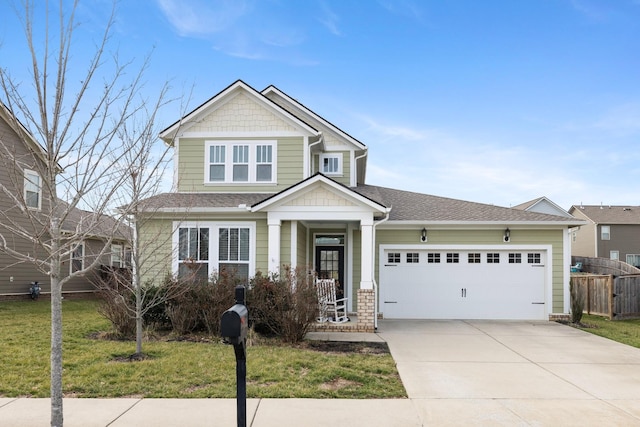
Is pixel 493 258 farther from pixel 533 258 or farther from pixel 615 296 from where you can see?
pixel 615 296

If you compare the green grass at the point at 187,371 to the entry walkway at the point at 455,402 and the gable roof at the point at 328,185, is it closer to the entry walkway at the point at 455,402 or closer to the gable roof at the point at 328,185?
the entry walkway at the point at 455,402

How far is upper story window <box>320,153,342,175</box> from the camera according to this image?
56.6 ft

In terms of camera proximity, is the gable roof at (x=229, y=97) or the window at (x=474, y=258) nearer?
the gable roof at (x=229, y=97)

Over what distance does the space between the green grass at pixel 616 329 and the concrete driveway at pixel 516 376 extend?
562 mm

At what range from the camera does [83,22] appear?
5.26 meters

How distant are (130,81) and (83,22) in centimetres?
80

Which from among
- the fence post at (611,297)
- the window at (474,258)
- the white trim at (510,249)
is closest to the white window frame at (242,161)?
the white trim at (510,249)

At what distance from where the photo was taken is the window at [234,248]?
14.0 meters

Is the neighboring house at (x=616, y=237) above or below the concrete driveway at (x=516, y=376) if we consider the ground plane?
above

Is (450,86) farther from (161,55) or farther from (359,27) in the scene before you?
(161,55)

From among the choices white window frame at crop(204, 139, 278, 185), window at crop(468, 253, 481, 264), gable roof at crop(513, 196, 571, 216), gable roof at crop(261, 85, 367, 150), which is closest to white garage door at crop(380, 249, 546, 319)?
window at crop(468, 253, 481, 264)

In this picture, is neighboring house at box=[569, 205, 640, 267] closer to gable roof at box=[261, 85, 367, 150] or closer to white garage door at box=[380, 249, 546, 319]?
white garage door at box=[380, 249, 546, 319]

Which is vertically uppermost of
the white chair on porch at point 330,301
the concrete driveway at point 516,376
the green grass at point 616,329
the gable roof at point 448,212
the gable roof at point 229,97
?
the gable roof at point 229,97

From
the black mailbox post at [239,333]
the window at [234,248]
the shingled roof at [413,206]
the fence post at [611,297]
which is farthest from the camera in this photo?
the fence post at [611,297]
